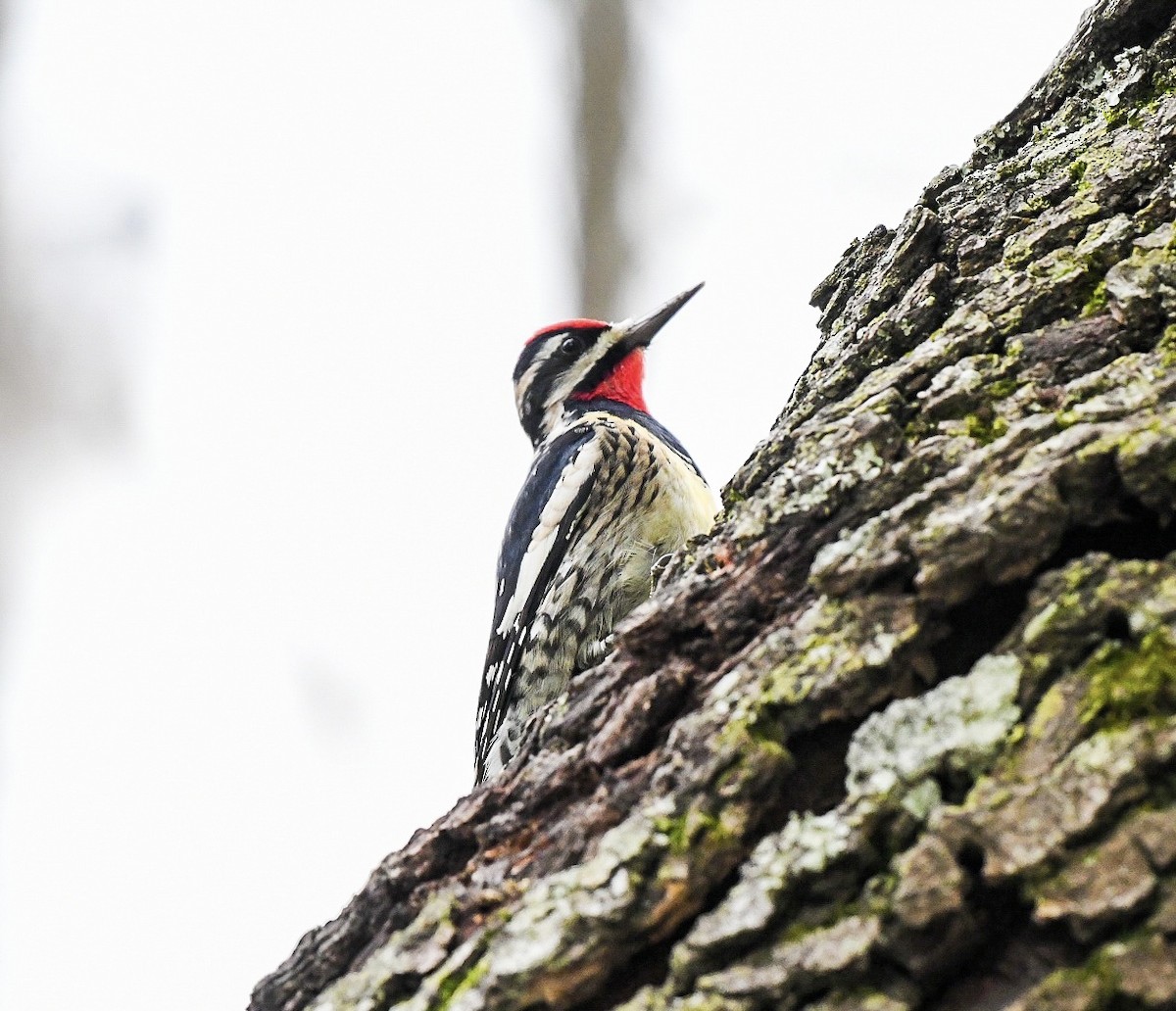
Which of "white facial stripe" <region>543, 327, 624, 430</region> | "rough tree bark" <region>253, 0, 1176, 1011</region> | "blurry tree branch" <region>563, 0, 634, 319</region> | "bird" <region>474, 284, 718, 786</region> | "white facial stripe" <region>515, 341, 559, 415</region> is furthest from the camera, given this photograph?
"blurry tree branch" <region>563, 0, 634, 319</region>

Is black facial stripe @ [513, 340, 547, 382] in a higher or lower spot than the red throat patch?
higher

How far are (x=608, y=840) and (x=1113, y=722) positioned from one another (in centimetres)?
40

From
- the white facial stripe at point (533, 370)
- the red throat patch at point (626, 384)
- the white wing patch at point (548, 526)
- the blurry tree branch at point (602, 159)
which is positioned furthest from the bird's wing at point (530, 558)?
the blurry tree branch at point (602, 159)

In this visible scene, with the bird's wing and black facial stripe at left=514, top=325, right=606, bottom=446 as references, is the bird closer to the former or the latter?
the bird's wing

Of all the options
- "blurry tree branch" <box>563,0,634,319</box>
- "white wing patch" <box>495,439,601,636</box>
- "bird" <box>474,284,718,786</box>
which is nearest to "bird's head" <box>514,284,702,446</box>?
"bird" <box>474,284,718,786</box>

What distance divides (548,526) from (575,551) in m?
0.12

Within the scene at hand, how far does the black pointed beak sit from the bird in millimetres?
458

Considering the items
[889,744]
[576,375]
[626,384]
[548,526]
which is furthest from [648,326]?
[889,744]

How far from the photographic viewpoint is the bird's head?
167 inches

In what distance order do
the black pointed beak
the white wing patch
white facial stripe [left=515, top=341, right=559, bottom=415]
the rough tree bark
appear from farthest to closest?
white facial stripe [left=515, top=341, right=559, bottom=415]
the black pointed beak
the white wing patch
the rough tree bark

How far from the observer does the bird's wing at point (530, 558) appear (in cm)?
339

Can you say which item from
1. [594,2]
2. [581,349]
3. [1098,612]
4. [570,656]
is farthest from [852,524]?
[594,2]

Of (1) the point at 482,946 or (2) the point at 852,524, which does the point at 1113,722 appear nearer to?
(2) the point at 852,524

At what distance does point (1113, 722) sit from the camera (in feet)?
2.99
